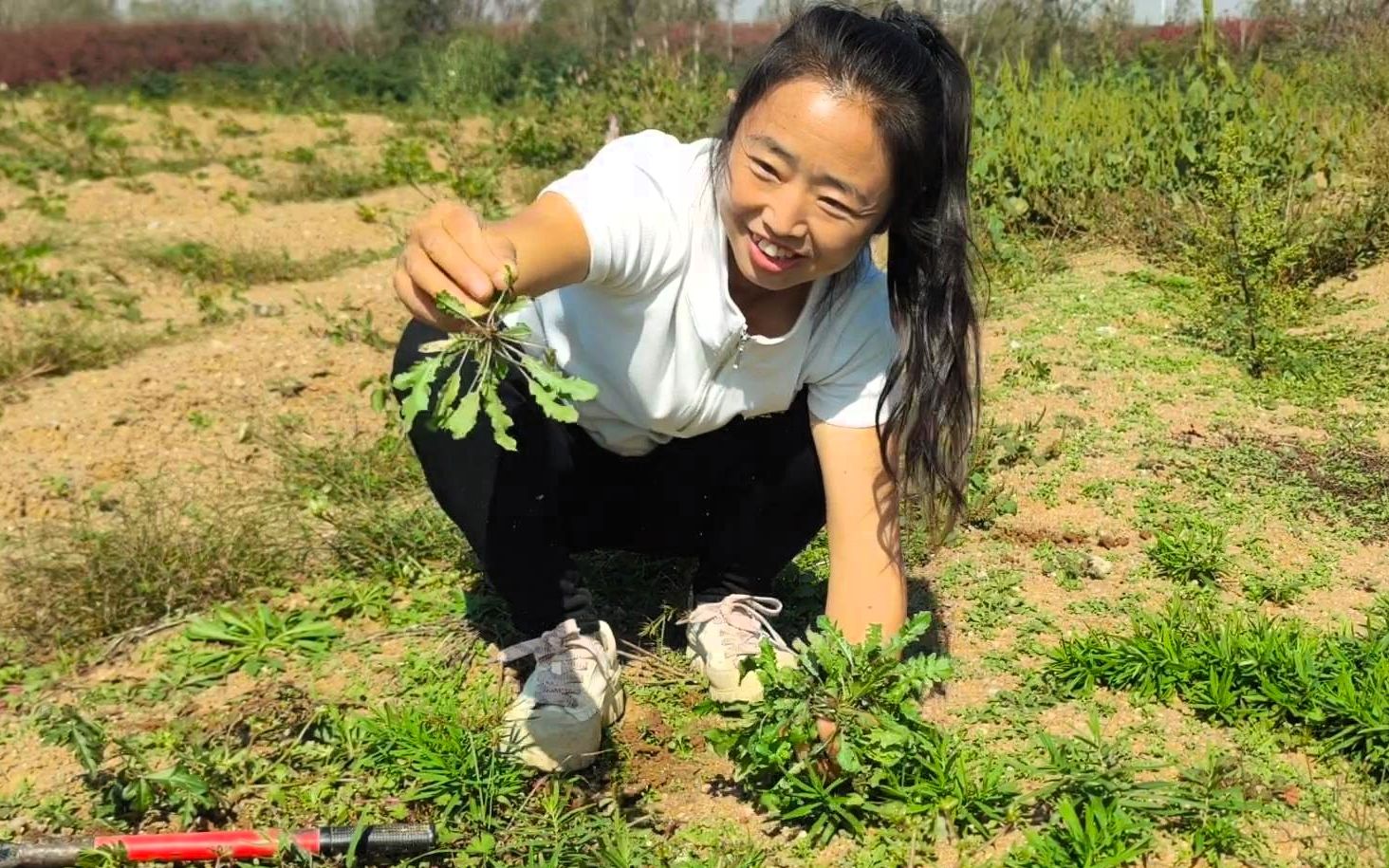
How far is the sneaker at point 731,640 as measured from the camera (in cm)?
235

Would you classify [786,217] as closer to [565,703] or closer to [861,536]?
[861,536]

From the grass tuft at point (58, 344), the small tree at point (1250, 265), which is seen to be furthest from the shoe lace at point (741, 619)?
the grass tuft at point (58, 344)

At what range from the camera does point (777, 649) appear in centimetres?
245

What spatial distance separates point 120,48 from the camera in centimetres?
1434

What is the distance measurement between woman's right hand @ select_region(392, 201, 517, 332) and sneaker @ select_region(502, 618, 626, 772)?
783 mm

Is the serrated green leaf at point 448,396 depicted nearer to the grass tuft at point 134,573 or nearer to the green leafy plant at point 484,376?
the green leafy plant at point 484,376

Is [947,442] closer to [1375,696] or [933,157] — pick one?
[933,157]

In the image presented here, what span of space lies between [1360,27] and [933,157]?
6.76 metres

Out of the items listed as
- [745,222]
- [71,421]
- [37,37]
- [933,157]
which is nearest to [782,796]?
[745,222]

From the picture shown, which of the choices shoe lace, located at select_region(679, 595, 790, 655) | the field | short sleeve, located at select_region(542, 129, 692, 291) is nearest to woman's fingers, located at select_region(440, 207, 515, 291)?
short sleeve, located at select_region(542, 129, 692, 291)

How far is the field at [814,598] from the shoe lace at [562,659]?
13 cm

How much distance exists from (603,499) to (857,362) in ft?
1.78

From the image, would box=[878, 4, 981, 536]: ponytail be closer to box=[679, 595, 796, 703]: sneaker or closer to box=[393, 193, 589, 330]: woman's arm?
box=[679, 595, 796, 703]: sneaker

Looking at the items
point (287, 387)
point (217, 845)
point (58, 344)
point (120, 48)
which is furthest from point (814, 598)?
point (120, 48)
